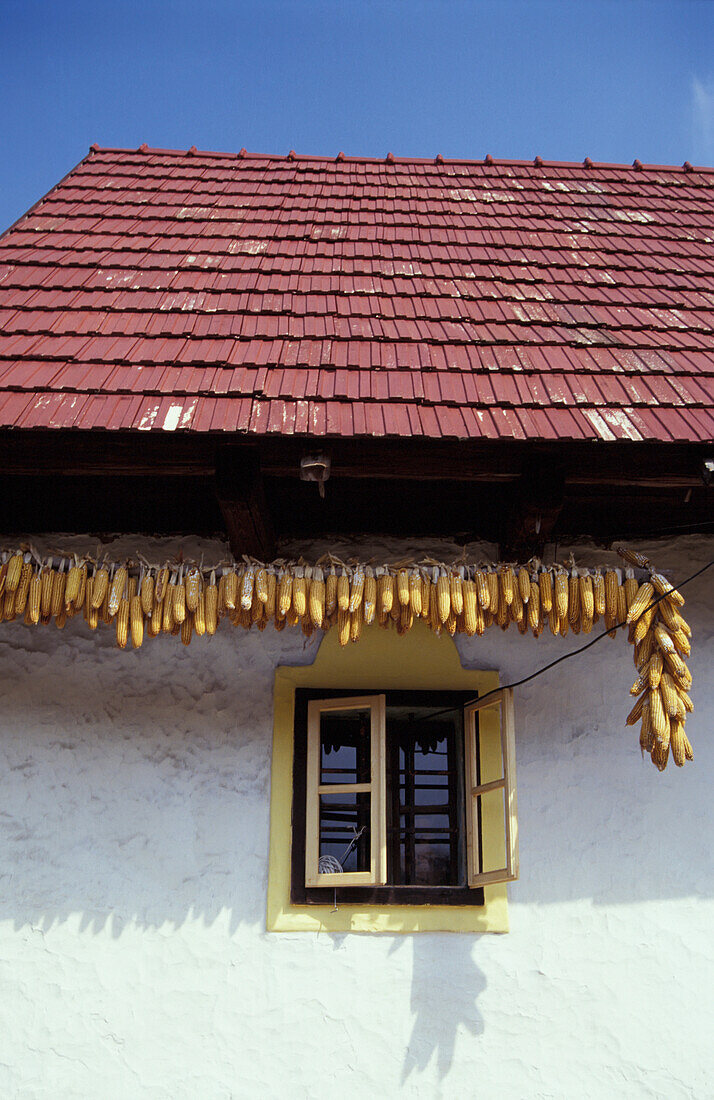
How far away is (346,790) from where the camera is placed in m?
3.82

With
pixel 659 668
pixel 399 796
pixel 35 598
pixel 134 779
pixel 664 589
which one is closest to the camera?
pixel 659 668

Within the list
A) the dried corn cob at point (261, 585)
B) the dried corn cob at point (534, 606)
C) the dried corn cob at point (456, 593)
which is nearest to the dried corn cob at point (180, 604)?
the dried corn cob at point (261, 585)

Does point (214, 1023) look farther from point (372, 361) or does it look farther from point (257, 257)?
point (257, 257)

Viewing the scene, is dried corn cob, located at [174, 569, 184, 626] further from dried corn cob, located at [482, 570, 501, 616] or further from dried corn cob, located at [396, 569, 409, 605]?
dried corn cob, located at [482, 570, 501, 616]

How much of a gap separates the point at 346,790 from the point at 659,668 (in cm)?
145

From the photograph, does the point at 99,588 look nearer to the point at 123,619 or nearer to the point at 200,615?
the point at 123,619

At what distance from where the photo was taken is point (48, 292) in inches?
179

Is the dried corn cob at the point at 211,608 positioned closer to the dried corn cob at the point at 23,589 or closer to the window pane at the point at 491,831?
the dried corn cob at the point at 23,589

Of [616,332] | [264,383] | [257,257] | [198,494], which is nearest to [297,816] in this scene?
[198,494]

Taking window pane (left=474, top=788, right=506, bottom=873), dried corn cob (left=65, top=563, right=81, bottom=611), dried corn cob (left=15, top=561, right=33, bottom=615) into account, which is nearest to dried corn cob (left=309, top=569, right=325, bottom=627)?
dried corn cob (left=65, top=563, right=81, bottom=611)

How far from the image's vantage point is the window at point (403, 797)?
3738 mm

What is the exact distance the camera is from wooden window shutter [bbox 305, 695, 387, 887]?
145 inches

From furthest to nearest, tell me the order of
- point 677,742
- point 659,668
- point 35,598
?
point 35,598 < point 659,668 < point 677,742

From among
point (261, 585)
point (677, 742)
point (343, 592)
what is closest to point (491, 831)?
point (677, 742)
